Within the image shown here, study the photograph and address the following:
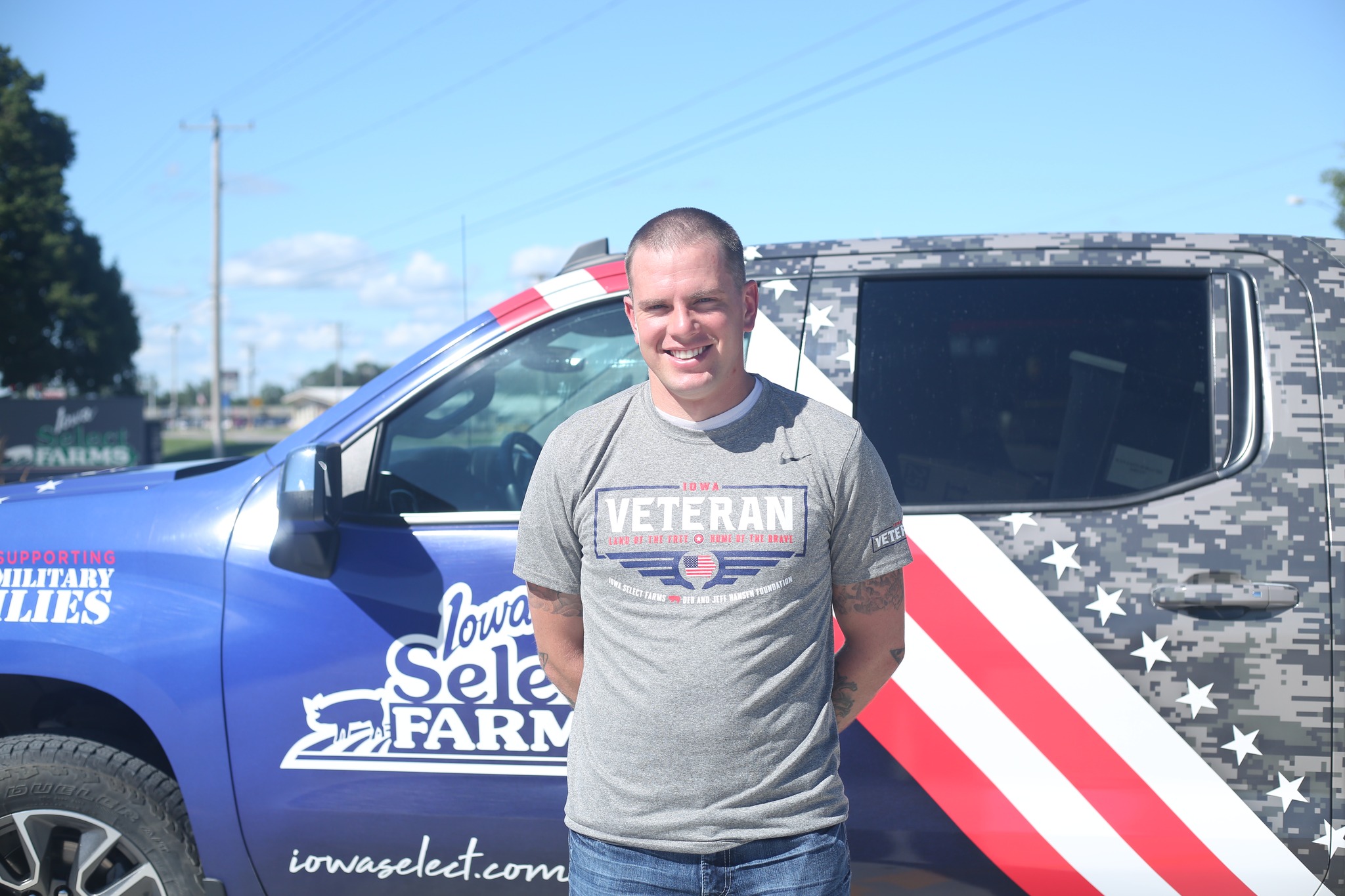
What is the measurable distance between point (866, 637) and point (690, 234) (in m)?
0.75

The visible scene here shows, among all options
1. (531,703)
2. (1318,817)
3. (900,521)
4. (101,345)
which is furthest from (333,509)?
(101,345)

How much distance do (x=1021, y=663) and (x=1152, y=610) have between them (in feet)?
0.99

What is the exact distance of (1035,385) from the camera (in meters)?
2.41

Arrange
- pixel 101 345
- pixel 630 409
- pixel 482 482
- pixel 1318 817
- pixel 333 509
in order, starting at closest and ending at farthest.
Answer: pixel 630 409 < pixel 1318 817 < pixel 333 509 < pixel 482 482 < pixel 101 345

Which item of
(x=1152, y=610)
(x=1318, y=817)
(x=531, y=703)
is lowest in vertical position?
(x=1318, y=817)

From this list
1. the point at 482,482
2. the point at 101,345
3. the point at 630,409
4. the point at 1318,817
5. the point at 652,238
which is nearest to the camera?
the point at 652,238

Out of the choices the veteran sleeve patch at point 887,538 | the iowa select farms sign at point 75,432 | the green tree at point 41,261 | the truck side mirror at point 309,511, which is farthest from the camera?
the green tree at point 41,261

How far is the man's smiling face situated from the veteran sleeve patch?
0.35 m

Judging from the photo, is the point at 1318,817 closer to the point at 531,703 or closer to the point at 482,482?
the point at 531,703

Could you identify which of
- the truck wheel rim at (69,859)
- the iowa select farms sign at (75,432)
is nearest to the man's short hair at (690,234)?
the truck wheel rim at (69,859)

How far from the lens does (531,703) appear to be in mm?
2365

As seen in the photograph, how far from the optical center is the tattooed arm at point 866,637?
175 cm

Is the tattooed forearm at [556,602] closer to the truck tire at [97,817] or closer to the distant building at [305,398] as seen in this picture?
the truck tire at [97,817]

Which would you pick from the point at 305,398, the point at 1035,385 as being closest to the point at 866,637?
the point at 1035,385
